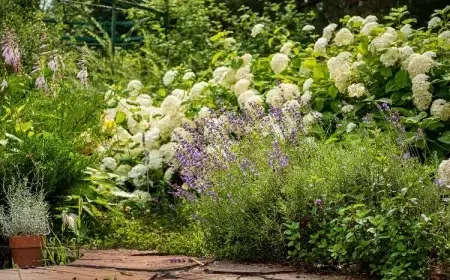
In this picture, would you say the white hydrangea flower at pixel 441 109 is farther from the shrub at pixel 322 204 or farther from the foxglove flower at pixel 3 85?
the foxglove flower at pixel 3 85

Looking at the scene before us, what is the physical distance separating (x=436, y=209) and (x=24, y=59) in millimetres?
5907

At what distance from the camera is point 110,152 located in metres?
7.10

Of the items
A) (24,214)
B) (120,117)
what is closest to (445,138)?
(24,214)

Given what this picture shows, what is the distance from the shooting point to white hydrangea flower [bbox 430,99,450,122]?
5652 millimetres

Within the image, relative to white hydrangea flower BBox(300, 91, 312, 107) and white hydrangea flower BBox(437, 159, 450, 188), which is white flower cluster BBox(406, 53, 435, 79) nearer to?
white hydrangea flower BBox(300, 91, 312, 107)

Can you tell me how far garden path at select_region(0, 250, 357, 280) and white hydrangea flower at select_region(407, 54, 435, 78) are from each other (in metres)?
2.14

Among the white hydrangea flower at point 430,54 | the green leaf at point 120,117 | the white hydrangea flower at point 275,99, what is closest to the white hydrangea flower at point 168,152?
the green leaf at point 120,117

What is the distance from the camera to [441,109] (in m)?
5.65

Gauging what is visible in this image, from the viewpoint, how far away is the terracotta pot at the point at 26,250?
5.14 meters

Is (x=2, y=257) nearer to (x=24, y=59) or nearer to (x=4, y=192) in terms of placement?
(x=4, y=192)

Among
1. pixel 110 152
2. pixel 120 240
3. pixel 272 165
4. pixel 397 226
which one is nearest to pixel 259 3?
pixel 110 152

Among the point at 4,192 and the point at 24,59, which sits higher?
the point at 24,59

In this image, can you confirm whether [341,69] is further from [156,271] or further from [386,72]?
[156,271]

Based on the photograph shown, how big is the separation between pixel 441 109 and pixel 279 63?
172 cm
